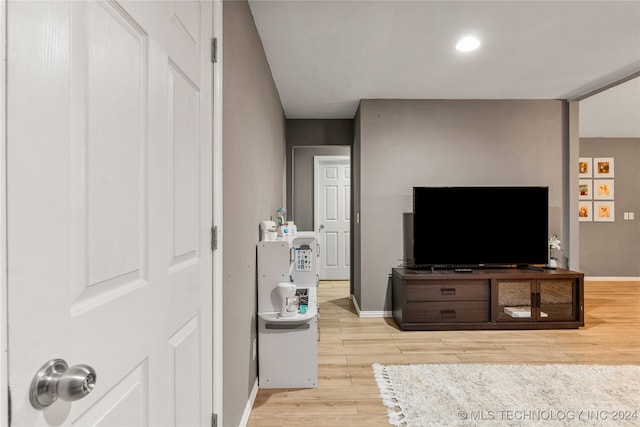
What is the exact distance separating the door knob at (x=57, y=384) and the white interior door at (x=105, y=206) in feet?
0.05

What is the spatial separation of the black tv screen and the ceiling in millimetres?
1123

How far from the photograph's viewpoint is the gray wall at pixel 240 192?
169cm

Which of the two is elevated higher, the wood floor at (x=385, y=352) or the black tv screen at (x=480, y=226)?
the black tv screen at (x=480, y=226)

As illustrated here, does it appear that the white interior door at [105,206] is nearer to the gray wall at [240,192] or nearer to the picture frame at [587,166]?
the gray wall at [240,192]

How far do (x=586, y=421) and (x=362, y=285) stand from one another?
2390 millimetres

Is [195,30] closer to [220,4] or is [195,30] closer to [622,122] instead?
[220,4]

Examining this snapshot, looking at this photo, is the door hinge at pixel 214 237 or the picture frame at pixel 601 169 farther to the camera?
the picture frame at pixel 601 169

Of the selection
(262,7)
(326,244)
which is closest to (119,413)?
(262,7)

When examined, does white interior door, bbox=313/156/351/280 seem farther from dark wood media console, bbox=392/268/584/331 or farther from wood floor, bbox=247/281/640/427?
dark wood media console, bbox=392/268/584/331

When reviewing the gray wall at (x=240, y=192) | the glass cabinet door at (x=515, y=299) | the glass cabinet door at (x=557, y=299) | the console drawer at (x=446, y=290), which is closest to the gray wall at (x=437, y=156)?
the console drawer at (x=446, y=290)

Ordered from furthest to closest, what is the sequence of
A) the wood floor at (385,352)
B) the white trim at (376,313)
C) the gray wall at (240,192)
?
the white trim at (376,313) < the wood floor at (385,352) < the gray wall at (240,192)

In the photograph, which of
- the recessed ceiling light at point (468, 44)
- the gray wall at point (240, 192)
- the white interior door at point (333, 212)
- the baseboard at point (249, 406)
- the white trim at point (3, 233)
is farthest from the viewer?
the white interior door at point (333, 212)

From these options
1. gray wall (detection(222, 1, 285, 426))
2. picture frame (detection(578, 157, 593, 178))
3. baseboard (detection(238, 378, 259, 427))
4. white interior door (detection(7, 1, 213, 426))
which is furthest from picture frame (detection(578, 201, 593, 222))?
white interior door (detection(7, 1, 213, 426))

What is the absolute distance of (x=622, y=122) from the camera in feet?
17.5
